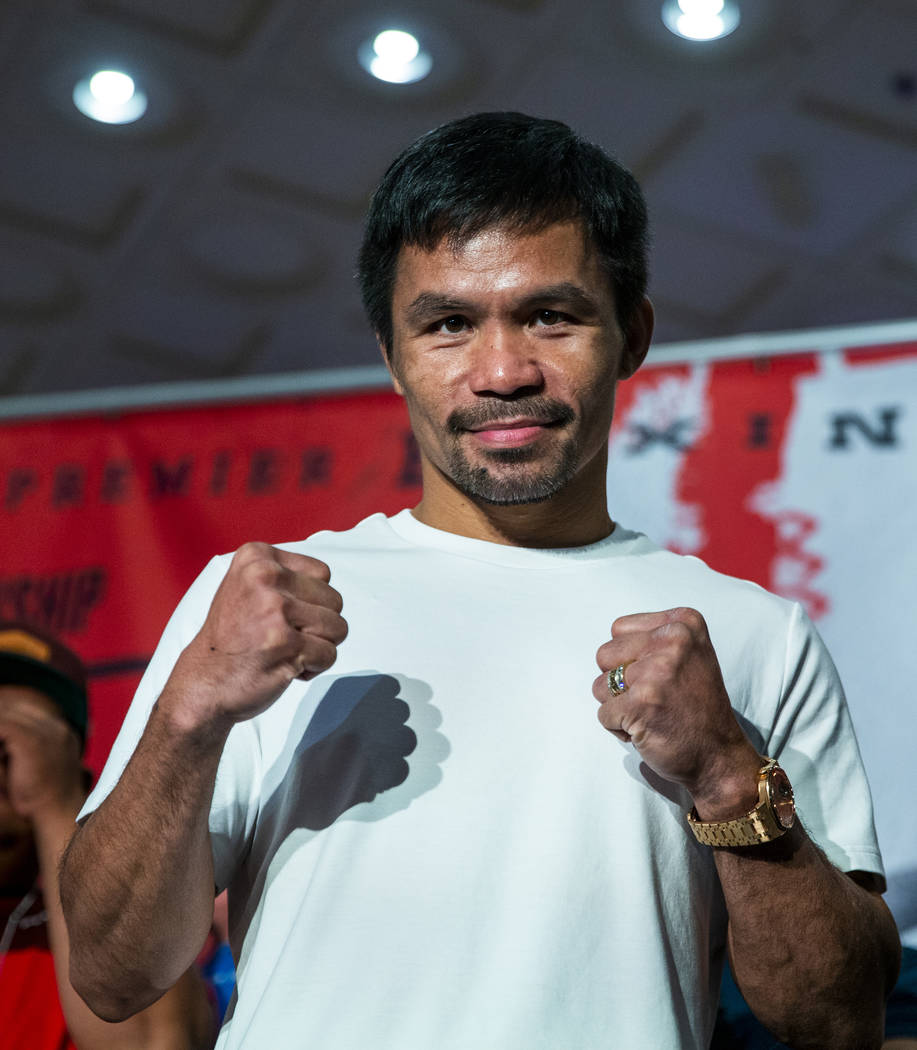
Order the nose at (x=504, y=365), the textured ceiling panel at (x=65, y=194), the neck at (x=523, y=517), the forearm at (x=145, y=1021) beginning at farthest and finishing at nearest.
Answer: the textured ceiling panel at (x=65, y=194) → the forearm at (x=145, y=1021) → the neck at (x=523, y=517) → the nose at (x=504, y=365)

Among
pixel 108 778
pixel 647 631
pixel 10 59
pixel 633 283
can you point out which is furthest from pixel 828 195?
pixel 108 778

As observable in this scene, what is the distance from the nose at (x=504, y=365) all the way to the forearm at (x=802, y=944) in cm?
49

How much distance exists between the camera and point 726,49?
2.37 meters

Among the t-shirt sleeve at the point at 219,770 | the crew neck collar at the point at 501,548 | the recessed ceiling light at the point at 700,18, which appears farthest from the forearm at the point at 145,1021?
the recessed ceiling light at the point at 700,18

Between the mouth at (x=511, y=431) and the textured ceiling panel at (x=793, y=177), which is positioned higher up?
the textured ceiling panel at (x=793, y=177)

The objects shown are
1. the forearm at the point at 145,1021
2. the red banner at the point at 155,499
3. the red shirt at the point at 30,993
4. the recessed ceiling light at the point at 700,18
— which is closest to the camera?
the forearm at the point at 145,1021

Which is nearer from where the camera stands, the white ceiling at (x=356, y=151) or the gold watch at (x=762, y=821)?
the gold watch at (x=762, y=821)

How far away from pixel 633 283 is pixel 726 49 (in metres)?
1.02

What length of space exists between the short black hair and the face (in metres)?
0.02

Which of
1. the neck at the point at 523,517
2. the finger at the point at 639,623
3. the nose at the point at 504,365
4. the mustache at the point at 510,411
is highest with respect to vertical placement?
the nose at the point at 504,365

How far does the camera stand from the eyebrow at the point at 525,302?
1397 mm

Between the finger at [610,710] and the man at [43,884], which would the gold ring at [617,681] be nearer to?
the finger at [610,710]

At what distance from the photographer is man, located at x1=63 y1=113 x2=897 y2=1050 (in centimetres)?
115

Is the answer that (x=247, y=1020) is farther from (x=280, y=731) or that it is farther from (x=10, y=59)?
(x=10, y=59)
